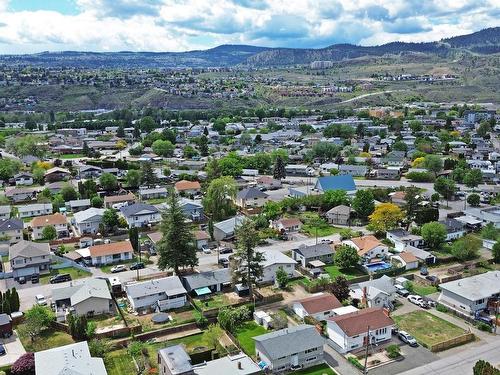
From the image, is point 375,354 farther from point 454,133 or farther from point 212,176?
point 454,133

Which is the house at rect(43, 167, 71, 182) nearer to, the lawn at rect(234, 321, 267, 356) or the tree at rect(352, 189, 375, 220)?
the tree at rect(352, 189, 375, 220)

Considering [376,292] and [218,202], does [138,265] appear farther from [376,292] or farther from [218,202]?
[376,292]

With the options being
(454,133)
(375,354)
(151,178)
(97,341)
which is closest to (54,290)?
(97,341)

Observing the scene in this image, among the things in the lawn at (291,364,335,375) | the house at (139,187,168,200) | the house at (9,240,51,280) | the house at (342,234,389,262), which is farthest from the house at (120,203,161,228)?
the lawn at (291,364,335,375)

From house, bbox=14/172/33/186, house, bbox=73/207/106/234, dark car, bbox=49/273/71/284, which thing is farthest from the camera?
house, bbox=14/172/33/186

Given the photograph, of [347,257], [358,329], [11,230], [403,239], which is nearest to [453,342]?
[358,329]

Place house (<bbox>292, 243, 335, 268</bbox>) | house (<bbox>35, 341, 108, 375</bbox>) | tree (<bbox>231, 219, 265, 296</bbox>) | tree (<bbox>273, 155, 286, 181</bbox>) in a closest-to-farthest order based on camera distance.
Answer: house (<bbox>35, 341, 108, 375</bbox>), tree (<bbox>231, 219, 265, 296</bbox>), house (<bbox>292, 243, 335, 268</bbox>), tree (<bbox>273, 155, 286, 181</bbox>)
